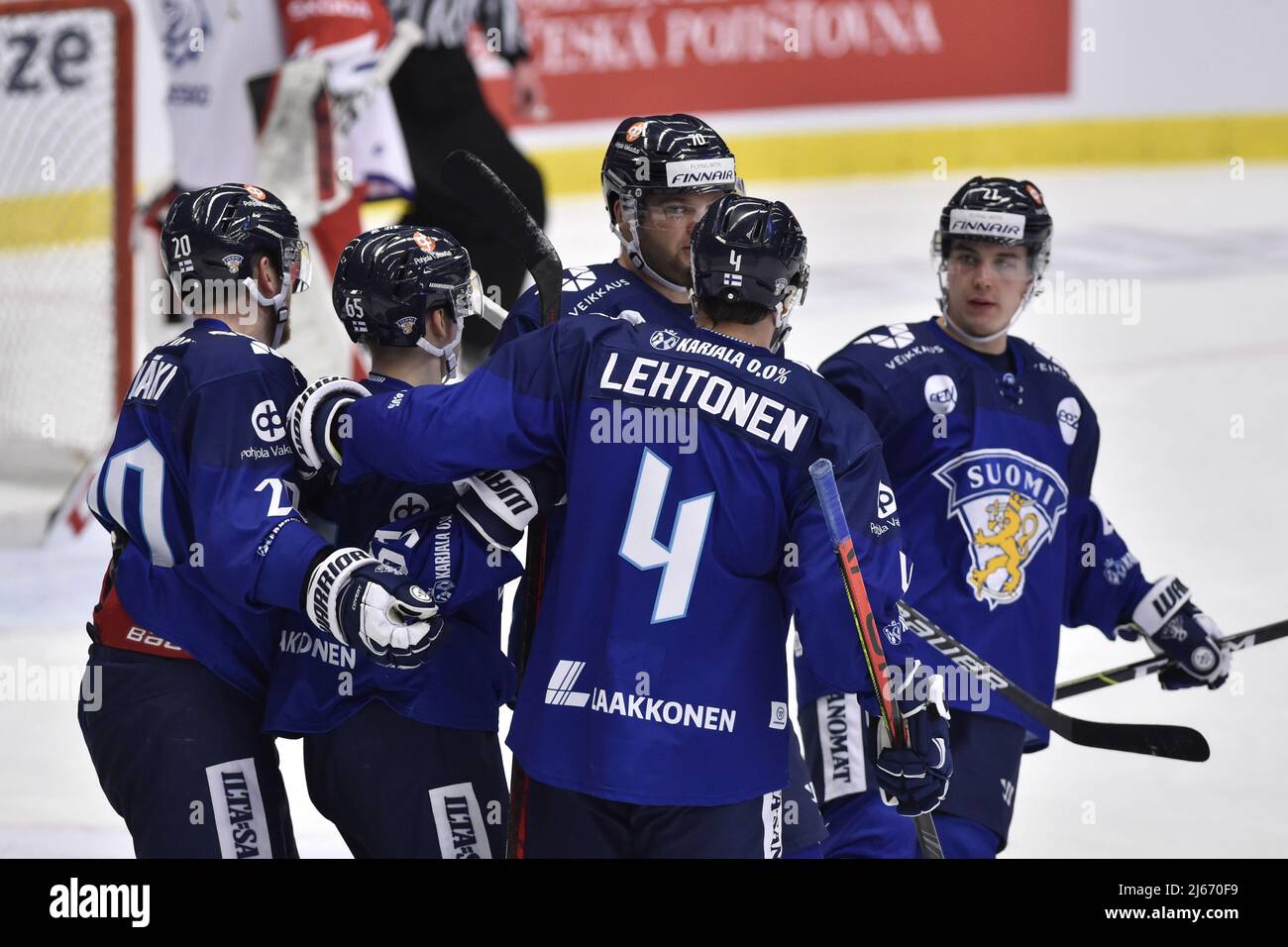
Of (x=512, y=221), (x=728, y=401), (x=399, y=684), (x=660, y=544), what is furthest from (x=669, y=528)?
(x=512, y=221)

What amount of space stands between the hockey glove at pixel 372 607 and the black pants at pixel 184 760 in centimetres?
33

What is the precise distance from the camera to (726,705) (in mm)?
2486

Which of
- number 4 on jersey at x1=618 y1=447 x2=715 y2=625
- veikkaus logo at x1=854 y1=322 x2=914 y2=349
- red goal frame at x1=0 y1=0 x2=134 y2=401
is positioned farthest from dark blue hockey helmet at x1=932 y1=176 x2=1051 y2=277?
red goal frame at x1=0 y1=0 x2=134 y2=401

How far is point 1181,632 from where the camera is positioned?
131 inches

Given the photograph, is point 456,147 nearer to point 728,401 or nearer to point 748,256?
point 748,256

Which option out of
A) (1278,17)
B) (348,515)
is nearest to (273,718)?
(348,515)

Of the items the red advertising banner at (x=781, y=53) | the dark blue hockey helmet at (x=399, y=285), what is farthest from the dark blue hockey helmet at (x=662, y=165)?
the red advertising banner at (x=781, y=53)

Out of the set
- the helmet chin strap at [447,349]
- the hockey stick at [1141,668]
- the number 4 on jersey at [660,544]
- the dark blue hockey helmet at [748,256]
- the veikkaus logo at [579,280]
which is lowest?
the hockey stick at [1141,668]

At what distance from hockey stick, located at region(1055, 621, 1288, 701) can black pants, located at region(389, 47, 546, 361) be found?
3.56 metres

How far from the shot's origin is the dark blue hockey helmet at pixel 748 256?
2.50m

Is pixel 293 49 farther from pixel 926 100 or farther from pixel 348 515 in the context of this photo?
pixel 926 100

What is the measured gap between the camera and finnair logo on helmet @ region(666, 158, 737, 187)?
9.82ft

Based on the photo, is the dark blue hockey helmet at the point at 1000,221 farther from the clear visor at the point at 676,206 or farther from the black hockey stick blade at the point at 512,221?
the black hockey stick blade at the point at 512,221
